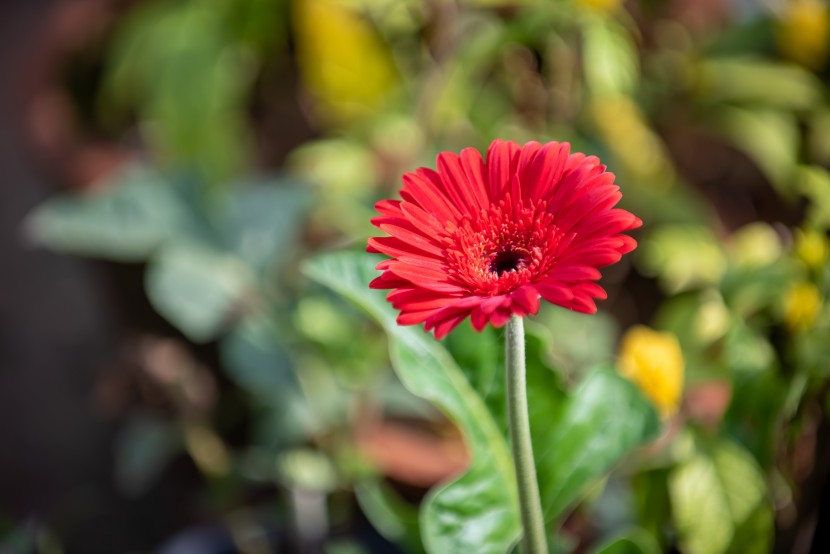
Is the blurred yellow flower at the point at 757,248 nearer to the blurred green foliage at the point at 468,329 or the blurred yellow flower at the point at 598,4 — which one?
the blurred green foliage at the point at 468,329

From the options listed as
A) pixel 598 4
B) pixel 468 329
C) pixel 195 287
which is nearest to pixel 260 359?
pixel 195 287

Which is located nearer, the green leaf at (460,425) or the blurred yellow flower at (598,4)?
the green leaf at (460,425)

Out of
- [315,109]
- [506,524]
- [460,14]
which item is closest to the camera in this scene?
[506,524]

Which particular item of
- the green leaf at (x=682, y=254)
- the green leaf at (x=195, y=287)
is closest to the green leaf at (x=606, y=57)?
the green leaf at (x=682, y=254)

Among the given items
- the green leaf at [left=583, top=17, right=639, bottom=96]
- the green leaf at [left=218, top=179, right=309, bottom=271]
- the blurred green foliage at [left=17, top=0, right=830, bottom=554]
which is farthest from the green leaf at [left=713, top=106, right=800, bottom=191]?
the green leaf at [left=218, top=179, right=309, bottom=271]

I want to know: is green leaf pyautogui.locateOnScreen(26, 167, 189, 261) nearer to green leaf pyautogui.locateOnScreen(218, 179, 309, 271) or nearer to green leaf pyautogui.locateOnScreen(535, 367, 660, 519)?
green leaf pyautogui.locateOnScreen(218, 179, 309, 271)

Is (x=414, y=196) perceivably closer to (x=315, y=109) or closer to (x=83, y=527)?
(x=315, y=109)

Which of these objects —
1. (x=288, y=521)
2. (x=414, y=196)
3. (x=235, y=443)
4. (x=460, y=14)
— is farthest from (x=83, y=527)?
(x=414, y=196)

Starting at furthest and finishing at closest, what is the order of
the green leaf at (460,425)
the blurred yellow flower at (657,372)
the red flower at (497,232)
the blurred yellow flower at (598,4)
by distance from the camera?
the blurred yellow flower at (598,4), the blurred yellow flower at (657,372), the green leaf at (460,425), the red flower at (497,232)

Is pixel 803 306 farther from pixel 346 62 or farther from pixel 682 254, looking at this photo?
pixel 346 62
